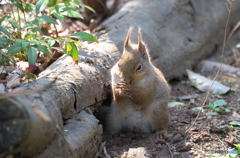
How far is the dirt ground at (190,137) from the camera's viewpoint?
4.02 meters

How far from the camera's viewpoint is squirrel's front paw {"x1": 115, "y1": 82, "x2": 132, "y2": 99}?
4.38 m

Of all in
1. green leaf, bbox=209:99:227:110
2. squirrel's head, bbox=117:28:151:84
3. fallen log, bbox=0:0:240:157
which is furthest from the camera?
green leaf, bbox=209:99:227:110

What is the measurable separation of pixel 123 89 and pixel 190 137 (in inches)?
37.7

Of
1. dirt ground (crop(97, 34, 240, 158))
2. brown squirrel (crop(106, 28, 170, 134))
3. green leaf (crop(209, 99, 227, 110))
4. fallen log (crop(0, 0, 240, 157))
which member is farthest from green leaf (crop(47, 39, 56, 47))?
green leaf (crop(209, 99, 227, 110))

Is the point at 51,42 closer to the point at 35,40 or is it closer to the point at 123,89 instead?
the point at 35,40

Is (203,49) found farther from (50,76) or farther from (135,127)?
(50,76)

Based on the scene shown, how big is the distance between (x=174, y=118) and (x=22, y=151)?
2.79 m

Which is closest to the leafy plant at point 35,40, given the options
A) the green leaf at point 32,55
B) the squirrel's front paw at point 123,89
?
the green leaf at point 32,55

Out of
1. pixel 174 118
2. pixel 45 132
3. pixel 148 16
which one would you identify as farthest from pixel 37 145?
pixel 148 16

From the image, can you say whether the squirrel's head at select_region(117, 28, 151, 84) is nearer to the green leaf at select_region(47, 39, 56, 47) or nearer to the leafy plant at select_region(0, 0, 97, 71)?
the leafy plant at select_region(0, 0, 97, 71)

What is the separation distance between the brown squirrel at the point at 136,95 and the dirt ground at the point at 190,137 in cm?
15

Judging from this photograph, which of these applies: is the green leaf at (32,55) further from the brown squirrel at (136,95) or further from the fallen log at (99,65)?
the brown squirrel at (136,95)

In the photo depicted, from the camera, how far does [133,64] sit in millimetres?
4398

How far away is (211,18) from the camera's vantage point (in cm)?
695
